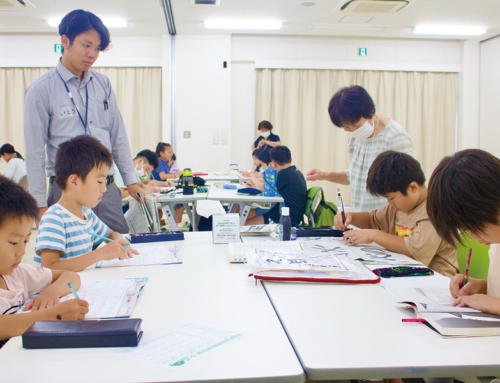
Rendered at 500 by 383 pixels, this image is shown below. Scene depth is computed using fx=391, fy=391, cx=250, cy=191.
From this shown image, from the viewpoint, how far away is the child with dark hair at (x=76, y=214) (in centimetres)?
132

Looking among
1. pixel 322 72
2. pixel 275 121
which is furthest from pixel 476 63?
pixel 275 121

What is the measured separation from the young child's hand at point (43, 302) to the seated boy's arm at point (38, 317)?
117 mm

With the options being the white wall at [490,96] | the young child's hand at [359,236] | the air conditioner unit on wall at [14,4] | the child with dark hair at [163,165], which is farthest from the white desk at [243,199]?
the white wall at [490,96]

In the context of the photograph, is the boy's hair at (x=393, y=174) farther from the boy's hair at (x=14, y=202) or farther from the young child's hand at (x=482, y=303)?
the boy's hair at (x=14, y=202)

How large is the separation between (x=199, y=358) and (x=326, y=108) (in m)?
6.37

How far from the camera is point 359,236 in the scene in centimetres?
164

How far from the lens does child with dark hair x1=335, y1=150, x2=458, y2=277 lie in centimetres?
153

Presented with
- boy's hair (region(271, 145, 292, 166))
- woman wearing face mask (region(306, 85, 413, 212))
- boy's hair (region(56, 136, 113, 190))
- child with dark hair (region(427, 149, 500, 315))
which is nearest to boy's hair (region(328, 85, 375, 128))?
woman wearing face mask (region(306, 85, 413, 212))

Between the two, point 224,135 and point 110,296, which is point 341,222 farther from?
point 224,135

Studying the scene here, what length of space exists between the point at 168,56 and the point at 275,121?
2060 mm

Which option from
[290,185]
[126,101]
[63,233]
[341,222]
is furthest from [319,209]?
[126,101]

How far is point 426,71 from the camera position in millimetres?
6785

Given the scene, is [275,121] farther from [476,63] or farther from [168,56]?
[476,63]

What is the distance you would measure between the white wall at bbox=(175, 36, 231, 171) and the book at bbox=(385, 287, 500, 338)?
226 inches
